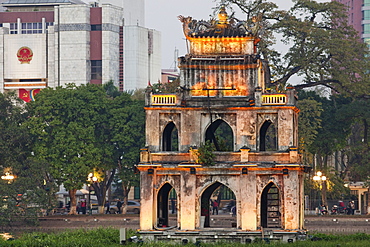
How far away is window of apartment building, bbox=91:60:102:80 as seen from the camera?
474 feet

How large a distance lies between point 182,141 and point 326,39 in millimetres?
33633

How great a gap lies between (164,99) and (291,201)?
8.73 meters

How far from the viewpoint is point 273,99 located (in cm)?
5416

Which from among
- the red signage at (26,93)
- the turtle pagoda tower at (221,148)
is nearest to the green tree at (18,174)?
the turtle pagoda tower at (221,148)

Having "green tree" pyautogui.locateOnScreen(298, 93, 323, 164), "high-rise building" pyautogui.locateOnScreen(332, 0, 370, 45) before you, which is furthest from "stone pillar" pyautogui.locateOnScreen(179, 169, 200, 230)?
"high-rise building" pyautogui.locateOnScreen(332, 0, 370, 45)

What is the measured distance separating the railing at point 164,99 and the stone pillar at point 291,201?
7305mm

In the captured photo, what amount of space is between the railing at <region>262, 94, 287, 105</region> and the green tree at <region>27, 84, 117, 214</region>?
1191 inches

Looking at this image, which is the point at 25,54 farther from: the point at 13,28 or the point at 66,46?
the point at 66,46

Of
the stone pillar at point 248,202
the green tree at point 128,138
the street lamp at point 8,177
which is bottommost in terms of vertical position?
the stone pillar at point 248,202

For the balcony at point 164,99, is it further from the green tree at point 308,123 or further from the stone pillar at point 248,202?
the green tree at point 308,123

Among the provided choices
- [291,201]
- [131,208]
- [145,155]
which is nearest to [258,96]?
[291,201]

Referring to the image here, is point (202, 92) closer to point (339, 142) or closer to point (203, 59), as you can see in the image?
point (203, 59)

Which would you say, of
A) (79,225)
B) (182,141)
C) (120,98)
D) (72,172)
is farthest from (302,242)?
(120,98)

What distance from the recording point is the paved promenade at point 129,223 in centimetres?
7031
